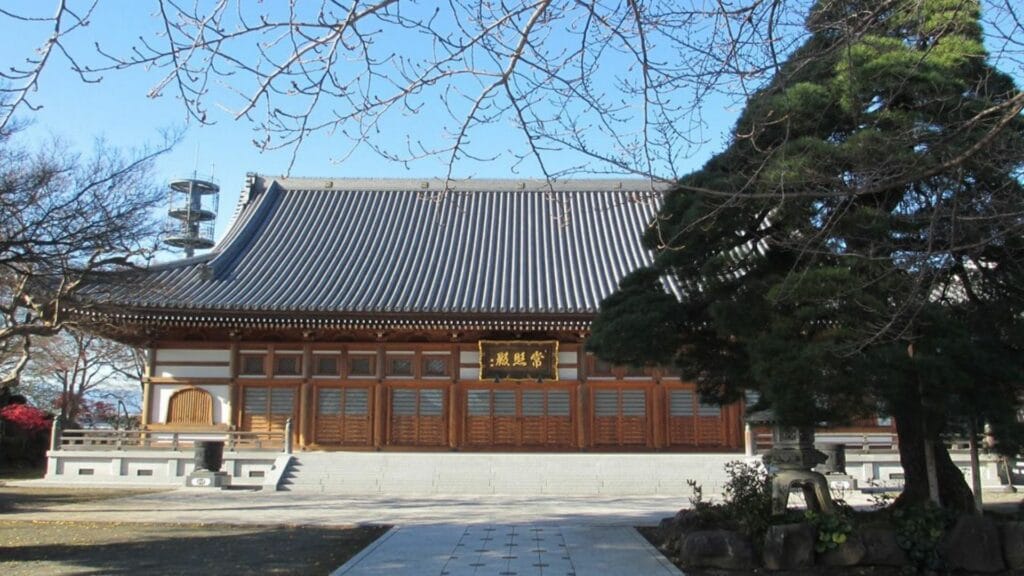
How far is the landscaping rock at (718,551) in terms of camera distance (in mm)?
7375

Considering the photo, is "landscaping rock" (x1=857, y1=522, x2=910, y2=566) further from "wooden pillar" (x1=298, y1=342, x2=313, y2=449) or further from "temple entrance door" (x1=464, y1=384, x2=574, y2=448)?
"wooden pillar" (x1=298, y1=342, x2=313, y2=449)

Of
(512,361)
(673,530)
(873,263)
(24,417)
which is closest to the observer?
(873,263)

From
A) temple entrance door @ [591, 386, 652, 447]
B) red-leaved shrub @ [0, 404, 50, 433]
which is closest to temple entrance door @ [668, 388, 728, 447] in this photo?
temple entrance door @ [591, 386, 652, 447]

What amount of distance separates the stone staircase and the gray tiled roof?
312 centimetres

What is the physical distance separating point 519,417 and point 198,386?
7.47 meters

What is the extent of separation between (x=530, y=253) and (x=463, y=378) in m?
4.35

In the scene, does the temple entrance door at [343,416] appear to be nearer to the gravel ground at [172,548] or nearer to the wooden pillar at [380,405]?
the wooden pillar at [380,405]

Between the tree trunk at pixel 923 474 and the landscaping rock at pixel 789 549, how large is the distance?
4.96ft

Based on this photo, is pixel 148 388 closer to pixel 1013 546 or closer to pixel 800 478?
pixel 800 478

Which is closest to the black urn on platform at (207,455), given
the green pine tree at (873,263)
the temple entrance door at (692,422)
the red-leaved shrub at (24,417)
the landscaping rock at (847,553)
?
the temple entrance door at (692,422)

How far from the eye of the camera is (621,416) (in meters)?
18.5

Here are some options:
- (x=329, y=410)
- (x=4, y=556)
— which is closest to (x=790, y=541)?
(x=4, y=556)

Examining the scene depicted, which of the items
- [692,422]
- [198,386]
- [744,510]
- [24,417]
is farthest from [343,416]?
[744,510]

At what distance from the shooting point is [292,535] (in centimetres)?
984
